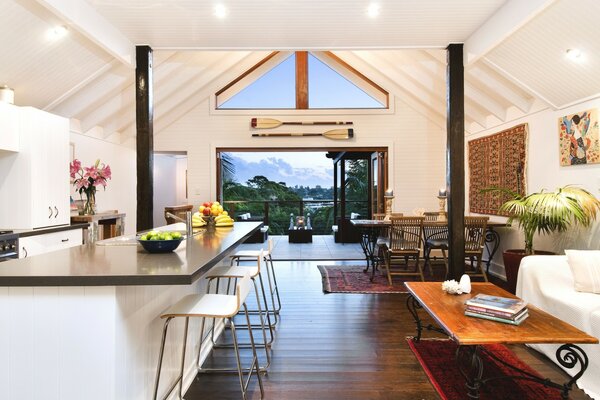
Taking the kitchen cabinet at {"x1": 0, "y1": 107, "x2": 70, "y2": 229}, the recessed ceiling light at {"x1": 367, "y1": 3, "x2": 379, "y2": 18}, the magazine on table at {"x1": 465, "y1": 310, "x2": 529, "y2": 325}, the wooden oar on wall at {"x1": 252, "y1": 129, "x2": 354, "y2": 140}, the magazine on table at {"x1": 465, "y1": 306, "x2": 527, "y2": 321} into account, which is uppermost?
the recessed ceiling light at {"x1": 367, "y1": 3, "x2": 379, "y2": 18}

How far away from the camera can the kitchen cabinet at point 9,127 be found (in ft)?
10.9

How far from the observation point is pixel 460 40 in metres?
4.07

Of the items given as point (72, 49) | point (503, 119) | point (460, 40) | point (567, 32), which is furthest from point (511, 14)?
point (72, 49)

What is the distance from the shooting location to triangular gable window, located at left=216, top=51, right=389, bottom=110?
731 cm

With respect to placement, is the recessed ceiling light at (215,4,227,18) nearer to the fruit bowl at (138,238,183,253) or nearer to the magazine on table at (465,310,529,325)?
the fruit bowl at (138,238,183,253)

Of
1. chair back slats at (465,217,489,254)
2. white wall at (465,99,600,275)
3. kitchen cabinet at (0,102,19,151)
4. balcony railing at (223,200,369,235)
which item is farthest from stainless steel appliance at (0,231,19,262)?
balcony railing at (223,200,369,235)

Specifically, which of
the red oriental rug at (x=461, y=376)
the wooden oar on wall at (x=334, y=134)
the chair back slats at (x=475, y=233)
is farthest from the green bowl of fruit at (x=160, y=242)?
the wooden oar on wall at (x=334, y=134)

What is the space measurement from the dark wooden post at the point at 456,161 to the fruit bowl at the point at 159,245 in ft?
10.2

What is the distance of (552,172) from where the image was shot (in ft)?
14.3

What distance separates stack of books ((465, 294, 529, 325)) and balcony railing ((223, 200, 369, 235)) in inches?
309

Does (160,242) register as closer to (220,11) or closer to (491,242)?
(220,11)

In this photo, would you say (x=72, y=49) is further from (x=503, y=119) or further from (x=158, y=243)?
(x=503, y=119)

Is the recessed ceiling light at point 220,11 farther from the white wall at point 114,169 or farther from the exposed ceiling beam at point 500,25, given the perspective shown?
the white wall at point 114,169

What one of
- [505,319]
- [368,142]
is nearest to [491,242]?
[368,142]
